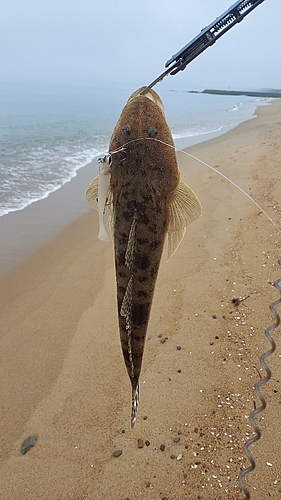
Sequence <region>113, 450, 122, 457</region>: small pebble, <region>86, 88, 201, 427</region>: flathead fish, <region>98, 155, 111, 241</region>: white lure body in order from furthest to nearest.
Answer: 1. <region>113, 450, 122, 457</region>: small pebble
2. <region>86, 88, 201, 427</region>: flathead fish
3. <region>98, 155, 111, 241</region>: white lure body

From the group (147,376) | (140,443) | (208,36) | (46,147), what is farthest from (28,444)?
(46,147)

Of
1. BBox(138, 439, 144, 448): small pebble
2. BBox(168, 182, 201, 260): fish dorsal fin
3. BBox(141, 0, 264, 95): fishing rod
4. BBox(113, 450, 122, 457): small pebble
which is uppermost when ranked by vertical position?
BBox(141, 0, 264, 95): fishing rod

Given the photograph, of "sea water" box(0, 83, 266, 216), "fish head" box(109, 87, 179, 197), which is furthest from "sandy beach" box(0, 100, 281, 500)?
"sea water" box(0, 83, 266, 216)

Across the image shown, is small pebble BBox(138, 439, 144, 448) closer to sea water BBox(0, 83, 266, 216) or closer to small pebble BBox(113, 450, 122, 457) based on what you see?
small pebble BBox(113, 450, 122, 457)

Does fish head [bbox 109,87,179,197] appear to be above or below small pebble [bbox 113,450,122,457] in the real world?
above

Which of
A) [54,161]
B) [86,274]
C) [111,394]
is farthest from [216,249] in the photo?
[54,161]

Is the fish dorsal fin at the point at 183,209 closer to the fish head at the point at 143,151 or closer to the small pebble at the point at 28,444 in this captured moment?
the fish head at the point at 143,151

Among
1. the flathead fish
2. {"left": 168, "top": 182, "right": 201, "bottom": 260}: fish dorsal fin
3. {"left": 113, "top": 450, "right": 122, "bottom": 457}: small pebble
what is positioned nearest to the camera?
the flathead fish
